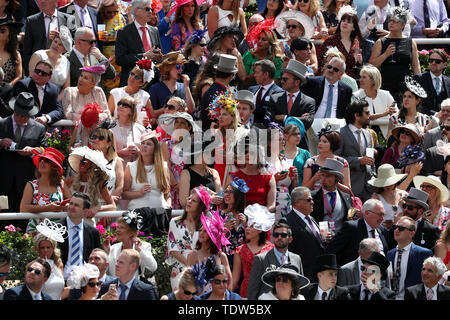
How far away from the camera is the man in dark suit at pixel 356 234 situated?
16.3 m

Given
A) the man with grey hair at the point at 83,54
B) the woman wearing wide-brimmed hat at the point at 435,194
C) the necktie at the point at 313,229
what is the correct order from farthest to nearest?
the man with grey hair at the point at 83,54 → the woman wearing wide-brimmed hat at the point at 435,194 → the necktie at the point at 313,229

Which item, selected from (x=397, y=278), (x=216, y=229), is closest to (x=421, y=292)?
(x=397, y=278)

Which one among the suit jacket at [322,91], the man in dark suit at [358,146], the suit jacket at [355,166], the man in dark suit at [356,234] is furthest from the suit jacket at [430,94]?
the man in dark suit at [356,234]

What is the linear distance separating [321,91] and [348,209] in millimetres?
2740

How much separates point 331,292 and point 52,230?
305cm

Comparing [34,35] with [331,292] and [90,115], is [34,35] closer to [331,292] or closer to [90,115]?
[90,115]

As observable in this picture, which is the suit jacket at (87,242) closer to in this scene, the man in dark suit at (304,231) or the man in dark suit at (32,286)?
the man in dark suit at (32,286)

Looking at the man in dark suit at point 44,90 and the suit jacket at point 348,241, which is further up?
the man in dark suit at point 44,90

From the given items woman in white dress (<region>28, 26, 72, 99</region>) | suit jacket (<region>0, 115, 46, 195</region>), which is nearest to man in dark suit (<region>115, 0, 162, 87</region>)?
woman in white dress (<region>28, 26, 72, 99</region>)

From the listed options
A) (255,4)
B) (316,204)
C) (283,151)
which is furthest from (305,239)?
(255,4)

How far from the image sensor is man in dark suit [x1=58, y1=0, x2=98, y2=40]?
2023cm

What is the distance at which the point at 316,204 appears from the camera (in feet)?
55.4

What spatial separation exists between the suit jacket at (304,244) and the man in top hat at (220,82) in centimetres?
264

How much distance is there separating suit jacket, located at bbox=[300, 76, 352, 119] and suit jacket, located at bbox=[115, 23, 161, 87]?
2297 mm
